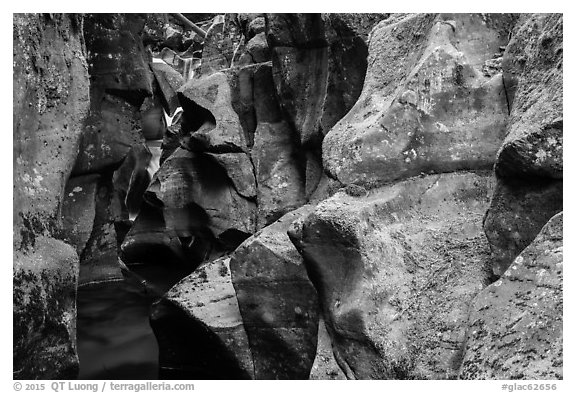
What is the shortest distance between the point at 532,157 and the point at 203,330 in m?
4.77

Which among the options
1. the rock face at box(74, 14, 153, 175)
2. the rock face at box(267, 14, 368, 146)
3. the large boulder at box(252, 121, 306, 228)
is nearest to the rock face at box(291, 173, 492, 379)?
the rock face at box(267, 14, 368, 146)

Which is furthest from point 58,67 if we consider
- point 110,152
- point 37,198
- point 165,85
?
point 165,85

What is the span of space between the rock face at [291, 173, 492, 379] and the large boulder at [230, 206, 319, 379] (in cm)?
166

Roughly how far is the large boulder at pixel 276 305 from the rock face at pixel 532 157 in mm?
2726

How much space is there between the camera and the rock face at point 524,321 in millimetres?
2906

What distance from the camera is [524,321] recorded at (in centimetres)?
308

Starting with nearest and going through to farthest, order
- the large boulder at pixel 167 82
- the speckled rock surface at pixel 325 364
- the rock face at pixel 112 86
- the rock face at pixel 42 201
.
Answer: the speckled rock surface at pixel 325 364 → the rock face at pixel 42 201 → the rock face at pixel 112 86 → the large boulder at pixel 167 82

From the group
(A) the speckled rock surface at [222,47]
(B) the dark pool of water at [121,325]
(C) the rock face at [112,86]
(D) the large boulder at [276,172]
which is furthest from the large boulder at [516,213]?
(A) the speckled rock surface at [222,47]

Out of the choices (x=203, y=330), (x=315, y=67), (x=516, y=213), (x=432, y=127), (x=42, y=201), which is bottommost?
(x=203, y=330)

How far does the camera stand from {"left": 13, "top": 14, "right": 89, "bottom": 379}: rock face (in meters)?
5.05

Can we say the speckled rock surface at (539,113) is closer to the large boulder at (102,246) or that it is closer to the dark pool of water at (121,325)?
the dark pool of water at (121,325)

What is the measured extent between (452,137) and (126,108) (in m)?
9.66

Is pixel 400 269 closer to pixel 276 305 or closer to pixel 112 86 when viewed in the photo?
pixel 276 305


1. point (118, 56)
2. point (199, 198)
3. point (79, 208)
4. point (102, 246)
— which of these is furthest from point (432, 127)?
point (102, 246)
